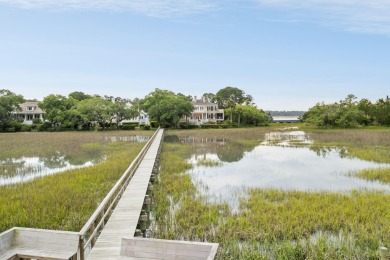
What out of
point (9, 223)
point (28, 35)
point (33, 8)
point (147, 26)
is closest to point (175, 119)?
point (147, 26)

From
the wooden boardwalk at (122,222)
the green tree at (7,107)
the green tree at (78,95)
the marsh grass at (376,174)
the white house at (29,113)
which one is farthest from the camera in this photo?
the green tree at (78,95)

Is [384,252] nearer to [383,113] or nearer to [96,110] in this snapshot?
[96,110]

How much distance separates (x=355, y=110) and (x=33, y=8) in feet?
185

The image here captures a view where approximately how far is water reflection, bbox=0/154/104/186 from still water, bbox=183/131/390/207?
7.88 m

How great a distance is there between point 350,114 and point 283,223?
57.0 m

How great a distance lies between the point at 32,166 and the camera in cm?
2072

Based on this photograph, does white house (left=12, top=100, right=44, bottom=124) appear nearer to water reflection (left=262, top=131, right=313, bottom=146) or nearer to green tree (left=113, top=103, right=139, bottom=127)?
green tree (left=113, top=103, right=139, bottom=127)

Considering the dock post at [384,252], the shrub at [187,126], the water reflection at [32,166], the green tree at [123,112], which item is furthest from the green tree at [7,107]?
the dock post at [384,252]

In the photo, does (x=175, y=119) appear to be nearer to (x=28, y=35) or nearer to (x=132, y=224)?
(x=28, y=35)

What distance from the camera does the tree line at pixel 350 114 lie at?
199 feet

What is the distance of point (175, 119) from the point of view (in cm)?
6147

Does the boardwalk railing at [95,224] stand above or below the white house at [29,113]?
below

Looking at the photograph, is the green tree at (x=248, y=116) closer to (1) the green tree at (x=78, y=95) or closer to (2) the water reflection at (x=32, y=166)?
(1) the green tree at (x=78, y=95)

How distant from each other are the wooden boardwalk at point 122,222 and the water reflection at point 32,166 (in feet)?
22.7
